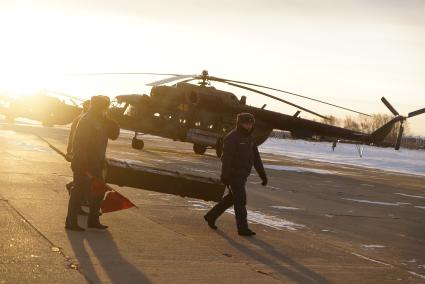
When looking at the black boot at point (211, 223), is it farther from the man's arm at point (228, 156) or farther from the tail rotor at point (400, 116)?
the tail rotor at point (400, 116)

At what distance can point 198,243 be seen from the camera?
8.88 meters

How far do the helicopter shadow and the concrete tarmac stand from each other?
0.01 meters

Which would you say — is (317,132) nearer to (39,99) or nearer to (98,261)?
(98,261)

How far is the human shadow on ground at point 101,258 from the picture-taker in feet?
21.2

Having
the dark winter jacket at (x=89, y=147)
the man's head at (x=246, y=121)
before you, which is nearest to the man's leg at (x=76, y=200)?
the dark winter jacket at (x=89, y=147)

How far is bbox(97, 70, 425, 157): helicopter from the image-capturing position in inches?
1209

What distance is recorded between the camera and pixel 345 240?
411 inches

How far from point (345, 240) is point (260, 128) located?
21824mm

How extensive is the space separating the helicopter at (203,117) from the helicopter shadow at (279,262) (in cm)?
2130

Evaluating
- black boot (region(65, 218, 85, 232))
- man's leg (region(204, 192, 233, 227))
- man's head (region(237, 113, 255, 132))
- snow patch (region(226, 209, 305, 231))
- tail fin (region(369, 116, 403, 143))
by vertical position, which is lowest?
black boot (region(65, 218, 85, 232))

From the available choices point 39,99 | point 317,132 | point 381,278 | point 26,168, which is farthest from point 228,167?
point 39,99

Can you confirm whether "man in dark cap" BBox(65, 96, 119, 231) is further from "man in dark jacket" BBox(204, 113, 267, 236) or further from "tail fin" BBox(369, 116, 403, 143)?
"tail fin" BBox(369, 116, 403, 143)

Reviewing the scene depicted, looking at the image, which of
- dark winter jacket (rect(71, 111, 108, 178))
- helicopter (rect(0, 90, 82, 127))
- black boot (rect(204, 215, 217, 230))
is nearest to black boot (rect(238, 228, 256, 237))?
black boot (rect(204, 215, 217, 230))

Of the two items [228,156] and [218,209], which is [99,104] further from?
[218,209]
